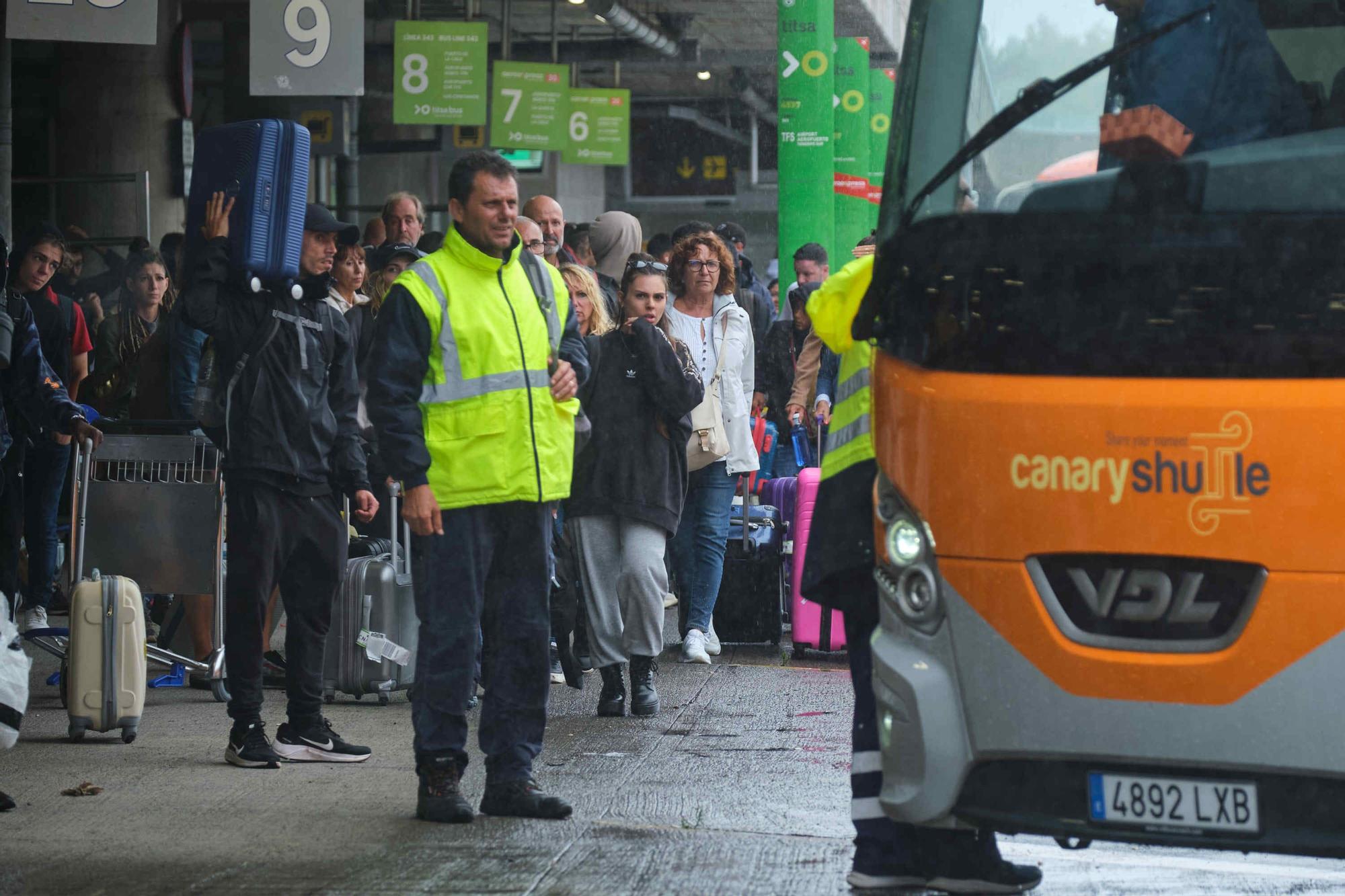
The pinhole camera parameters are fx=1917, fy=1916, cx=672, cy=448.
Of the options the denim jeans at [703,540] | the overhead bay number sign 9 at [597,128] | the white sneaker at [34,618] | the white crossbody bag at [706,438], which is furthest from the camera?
the overhead bay number sign 9 at [597,128]

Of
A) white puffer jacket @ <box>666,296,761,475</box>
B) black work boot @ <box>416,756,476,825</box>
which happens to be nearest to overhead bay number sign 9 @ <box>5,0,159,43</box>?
white puffer jacket @ <box>666,296,761,475</box>

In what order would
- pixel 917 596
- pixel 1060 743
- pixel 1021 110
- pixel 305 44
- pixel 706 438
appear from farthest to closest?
pixel 305 44 → pixel 706 438 → pixel 1021 110 → pixel 917 596 → pixel 1060 743

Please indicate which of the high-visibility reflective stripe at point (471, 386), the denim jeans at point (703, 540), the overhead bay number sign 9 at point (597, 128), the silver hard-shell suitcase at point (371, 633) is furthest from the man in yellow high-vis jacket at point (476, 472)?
the overhead bay number sign 9 at point (597, 128)

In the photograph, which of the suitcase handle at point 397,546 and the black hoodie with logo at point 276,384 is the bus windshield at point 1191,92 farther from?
the suitcase handle at point 397,546

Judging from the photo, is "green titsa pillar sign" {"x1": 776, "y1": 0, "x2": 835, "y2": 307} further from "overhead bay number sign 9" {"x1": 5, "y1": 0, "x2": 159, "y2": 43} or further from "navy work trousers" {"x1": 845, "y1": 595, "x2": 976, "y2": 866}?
"navy work trousers" {"x1": 845, "y1": 595, "x2": 976, "y2": 866}

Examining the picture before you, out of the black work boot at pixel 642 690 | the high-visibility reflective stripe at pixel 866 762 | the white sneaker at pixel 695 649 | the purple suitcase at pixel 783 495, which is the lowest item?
the white sneaker at pixel 695 649

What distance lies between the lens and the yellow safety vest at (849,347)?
4.70 meters

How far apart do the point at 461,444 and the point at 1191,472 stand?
263cm

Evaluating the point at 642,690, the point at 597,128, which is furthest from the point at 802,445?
the point at 597,128

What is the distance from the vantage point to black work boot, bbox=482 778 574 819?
580cm

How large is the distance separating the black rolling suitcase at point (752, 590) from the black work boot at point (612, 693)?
2188 millimetres

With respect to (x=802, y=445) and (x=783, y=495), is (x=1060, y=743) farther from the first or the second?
(x=802, y=445)

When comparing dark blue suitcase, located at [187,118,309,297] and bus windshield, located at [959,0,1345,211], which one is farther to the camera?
dark blue suitcase, located at [187,118,309,297]

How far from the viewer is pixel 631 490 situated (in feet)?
26.0
